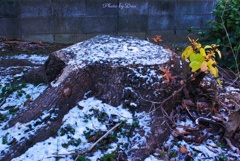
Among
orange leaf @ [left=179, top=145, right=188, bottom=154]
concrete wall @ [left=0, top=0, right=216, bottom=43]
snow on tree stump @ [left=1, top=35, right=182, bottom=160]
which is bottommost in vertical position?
orange leaf @ [left=179, top=145, right=188, bottom=154]

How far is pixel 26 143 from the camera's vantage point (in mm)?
2268

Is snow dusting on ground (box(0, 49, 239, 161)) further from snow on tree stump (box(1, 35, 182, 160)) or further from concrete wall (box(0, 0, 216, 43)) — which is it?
concrete wall (box(0, 0, 216, 43))

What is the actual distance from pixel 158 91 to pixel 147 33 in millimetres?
3561

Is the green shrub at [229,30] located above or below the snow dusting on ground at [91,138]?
above

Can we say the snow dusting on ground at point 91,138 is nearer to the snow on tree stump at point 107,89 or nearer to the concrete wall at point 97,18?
the snow on tree stump at point 107,89

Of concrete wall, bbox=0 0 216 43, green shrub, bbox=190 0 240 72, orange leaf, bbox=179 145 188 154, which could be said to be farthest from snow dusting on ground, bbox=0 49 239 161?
concrete wall, bbox=0 0 216 43

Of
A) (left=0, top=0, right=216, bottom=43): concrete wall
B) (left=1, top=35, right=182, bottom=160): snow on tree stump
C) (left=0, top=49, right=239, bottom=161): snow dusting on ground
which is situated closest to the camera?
(left=0, top=49, right=239, bottom=161): snow dusting on ground

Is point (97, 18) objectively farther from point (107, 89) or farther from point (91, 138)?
point (91, 138)

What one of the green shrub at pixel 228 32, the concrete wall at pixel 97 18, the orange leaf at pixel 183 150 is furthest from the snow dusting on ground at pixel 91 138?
the concrete wall at pixel 97 18

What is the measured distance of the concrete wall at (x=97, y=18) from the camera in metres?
5.35

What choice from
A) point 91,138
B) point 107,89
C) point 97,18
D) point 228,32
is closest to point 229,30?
point 228,32

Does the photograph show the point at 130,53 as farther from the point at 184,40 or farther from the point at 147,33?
the point at 184,40

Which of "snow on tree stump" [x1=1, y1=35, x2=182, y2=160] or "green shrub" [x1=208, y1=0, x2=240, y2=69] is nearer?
"snow on tree stump" [x1=1, y1=35, x2=182, y2=160]

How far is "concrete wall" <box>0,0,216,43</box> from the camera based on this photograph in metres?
5.35
